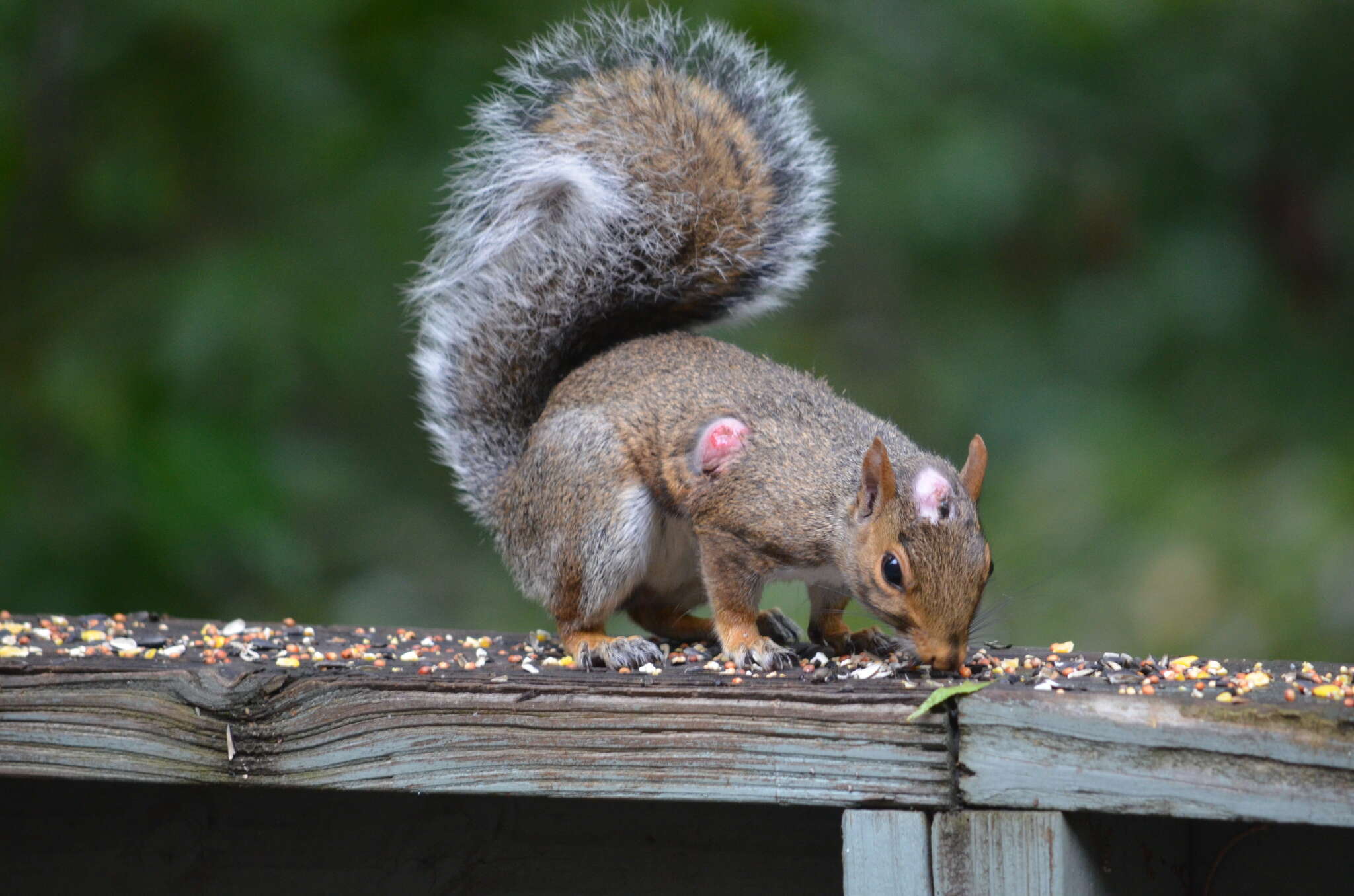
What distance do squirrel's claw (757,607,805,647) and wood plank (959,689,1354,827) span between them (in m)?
0.85

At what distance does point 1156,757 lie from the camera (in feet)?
4.20

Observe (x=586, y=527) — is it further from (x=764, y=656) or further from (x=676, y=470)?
(x=764, y=656)

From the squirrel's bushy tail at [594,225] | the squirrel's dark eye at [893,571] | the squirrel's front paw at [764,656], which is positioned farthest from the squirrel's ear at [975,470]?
the squirrel's bushy tail at [594,225]

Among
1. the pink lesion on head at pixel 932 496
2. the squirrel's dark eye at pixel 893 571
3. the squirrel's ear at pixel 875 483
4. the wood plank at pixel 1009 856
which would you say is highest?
the squirrel's ear at pixel 875 483

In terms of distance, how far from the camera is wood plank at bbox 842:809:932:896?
1361mm

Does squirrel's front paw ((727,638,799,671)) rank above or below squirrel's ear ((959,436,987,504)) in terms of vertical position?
below

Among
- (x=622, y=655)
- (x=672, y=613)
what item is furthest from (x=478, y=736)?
(x=672, y=613)

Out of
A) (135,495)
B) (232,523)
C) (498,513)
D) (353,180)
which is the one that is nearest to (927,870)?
(498,513)

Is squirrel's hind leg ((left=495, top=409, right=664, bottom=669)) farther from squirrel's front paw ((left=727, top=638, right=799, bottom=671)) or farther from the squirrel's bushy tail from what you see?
the squirrel's bushy tail

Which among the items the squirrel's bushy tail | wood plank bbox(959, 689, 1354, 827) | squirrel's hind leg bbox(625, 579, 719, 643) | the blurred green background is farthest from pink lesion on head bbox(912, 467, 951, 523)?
the blurred green background

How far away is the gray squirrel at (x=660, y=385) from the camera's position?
1.89m

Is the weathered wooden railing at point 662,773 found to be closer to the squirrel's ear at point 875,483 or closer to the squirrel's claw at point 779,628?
the squirrel's ear at point 875,483

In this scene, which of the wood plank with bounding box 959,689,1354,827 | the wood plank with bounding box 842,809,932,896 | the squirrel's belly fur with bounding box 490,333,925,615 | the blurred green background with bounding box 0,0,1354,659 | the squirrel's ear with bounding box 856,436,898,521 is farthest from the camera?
the blurred green background with bounding box 0,0,1354,659

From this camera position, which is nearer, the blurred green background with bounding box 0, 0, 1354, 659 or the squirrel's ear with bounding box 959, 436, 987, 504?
the squirrel's ear with bounding box 959, 436, 987, 504
